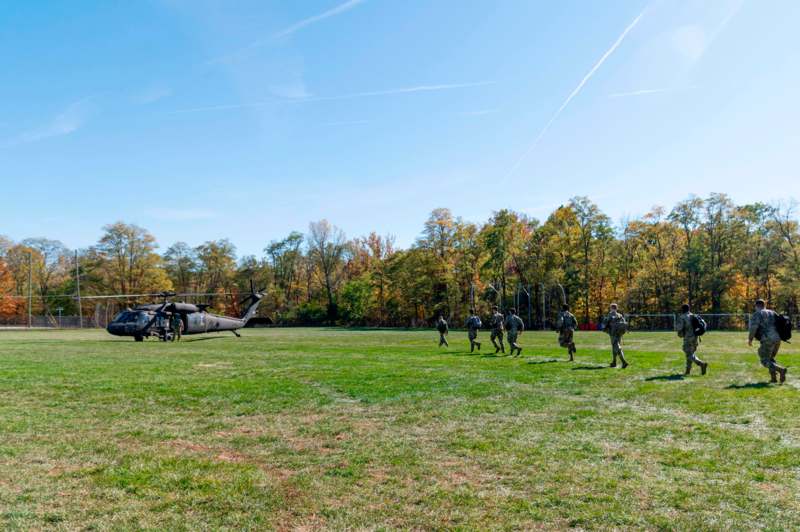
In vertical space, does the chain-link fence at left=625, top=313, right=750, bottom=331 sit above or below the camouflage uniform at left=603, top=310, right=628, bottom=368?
below

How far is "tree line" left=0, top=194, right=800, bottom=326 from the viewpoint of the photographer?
61188 mm

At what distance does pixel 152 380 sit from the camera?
46.7 ft

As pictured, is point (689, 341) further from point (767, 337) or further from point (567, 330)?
point (567, 330)

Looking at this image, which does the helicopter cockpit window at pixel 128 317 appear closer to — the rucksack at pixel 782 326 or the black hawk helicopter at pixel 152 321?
the black hawk helicopter at pixel 152 321

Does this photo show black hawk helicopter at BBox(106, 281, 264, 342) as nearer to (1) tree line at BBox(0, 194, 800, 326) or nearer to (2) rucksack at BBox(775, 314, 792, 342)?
(1) tree line at BBox(0, 194, 800, 326)

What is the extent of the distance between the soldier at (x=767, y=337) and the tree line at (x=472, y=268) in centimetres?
4832

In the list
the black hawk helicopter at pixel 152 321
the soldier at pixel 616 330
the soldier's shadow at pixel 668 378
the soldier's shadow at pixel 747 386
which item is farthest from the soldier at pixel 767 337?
the black hawk helicopter at pixel 152 321

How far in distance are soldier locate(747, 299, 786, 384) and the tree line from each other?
48.3m

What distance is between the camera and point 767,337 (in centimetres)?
1334

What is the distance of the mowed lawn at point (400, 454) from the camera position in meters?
4.97

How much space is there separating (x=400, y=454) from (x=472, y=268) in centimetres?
6566

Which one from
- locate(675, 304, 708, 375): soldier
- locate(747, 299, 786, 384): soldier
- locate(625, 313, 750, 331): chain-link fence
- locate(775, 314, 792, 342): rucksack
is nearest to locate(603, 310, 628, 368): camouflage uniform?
locate(675, 304, 708, 375): soldier

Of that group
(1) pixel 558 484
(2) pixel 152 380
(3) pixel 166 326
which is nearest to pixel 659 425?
(1) pixel 558 484

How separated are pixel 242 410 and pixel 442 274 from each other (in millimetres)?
62976
